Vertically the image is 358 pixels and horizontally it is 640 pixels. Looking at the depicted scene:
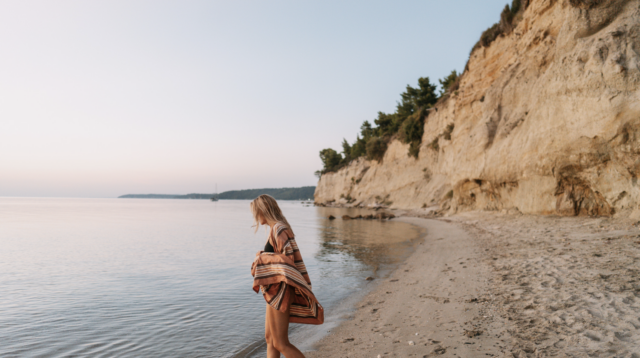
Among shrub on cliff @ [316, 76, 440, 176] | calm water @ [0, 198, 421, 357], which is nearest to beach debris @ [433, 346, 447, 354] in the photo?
calm water @ [0, 198, 421, 357]

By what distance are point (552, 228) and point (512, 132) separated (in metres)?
7.82

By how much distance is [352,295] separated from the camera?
795cm

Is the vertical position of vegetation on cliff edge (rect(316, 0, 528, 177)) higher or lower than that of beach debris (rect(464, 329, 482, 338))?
higher

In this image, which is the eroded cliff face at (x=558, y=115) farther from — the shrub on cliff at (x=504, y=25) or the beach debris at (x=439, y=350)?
the beach debris at (x=439, y=350)

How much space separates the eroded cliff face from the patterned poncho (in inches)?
458

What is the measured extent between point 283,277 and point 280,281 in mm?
54

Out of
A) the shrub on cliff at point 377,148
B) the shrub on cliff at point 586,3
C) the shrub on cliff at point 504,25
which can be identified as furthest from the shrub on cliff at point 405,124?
the shrub on cliff at point 586,3

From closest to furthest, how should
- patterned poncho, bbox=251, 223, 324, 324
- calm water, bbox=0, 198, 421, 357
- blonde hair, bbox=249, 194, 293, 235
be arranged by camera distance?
patterned poncho, bbox=251, 223, 324, 324 < blonde hair, bbox=249, 194, 293, 235 < calm water, bbox=0, 198, 421, 357

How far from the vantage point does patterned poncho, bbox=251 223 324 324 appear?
3.17 metres

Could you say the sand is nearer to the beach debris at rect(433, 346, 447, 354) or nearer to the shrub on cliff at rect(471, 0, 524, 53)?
the beach debris at rect(433, 346, 447, 354)

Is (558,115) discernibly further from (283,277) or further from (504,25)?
(504,25)

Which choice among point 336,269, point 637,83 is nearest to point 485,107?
point 637,83

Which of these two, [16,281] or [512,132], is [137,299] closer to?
[16,281]

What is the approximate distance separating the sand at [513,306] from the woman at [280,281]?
1.52 m
